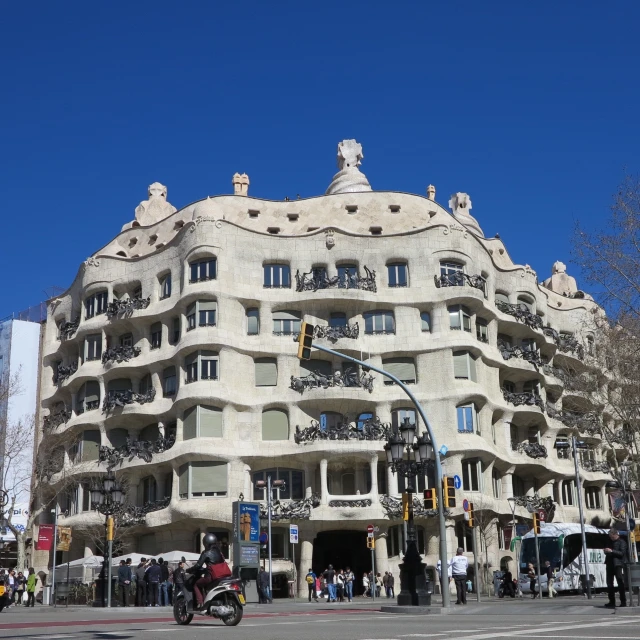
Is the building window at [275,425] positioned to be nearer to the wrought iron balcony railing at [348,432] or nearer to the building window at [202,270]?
the wrought iron balcony railing at [348,432]

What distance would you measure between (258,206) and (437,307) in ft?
37.9

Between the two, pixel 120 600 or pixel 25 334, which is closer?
pixel 120 600

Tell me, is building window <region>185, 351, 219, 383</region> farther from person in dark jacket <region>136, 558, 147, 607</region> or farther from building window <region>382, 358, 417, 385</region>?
person in dark jacket <region>136, 558, 147, 607</region>

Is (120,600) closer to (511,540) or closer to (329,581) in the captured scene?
(329,581)

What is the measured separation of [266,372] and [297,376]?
5.17 ft

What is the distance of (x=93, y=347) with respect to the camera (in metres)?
52.2

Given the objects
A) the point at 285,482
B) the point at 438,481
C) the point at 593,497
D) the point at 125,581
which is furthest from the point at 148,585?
the point at 593,497

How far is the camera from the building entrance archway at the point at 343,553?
161ft

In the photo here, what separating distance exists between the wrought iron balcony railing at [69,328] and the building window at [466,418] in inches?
859

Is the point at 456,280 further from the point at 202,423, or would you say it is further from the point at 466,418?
the point at 202,423

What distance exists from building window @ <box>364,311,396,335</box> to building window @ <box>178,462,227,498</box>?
1026 cm

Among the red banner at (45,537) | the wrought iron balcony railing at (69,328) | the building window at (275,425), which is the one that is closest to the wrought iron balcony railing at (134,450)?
the building window at (275,425)

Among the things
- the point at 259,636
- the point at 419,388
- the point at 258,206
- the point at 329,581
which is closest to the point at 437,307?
the point at 419,388

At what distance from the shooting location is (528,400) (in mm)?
52719
